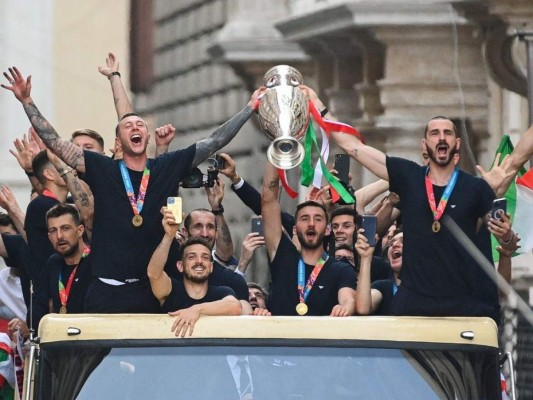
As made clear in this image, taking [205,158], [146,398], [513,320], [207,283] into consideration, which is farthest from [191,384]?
[513,320]

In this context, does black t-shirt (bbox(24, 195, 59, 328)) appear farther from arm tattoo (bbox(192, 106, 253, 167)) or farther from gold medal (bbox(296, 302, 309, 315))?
gold medal (bbox(296, 302, 309, 315))

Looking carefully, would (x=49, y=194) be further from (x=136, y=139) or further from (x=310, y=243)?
(x=310, y=243)

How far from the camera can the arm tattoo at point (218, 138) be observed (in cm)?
1134

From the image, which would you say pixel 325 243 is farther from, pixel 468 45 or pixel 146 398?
pixel 468 45

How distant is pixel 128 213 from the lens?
10844mm

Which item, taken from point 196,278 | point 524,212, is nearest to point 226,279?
point 196,278

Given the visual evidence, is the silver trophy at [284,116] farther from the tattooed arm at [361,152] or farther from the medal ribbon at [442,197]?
the medal ribbon at [442,197]

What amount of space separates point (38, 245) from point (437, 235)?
114 inches

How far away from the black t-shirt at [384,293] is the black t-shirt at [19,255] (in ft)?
8.52

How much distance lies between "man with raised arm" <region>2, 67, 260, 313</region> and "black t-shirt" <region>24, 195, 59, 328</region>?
1.00 metres

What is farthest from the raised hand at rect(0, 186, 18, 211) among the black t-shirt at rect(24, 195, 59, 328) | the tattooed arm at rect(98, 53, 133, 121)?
the tattooed arm at rect(98, 53, 133, 121)

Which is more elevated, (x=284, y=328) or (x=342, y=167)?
(x=342, y=167)

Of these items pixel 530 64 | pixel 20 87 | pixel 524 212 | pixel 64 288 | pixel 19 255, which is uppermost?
pixel 530 64

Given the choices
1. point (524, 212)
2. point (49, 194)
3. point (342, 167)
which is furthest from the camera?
point (524, 212)
